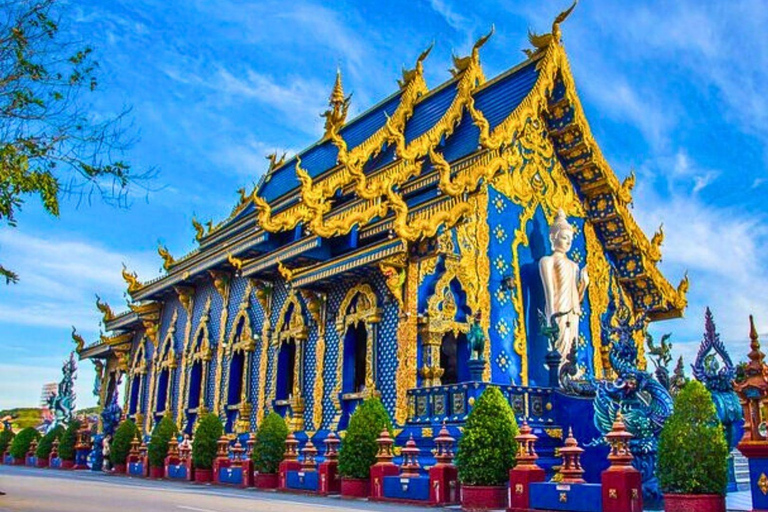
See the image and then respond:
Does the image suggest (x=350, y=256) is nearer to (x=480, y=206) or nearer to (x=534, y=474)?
(x=480, y=206)

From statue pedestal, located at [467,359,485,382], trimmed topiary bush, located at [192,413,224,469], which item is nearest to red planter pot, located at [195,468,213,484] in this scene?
trimmed topiary bush, located at [192,413,224,469]

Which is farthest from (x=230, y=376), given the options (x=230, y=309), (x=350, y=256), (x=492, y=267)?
(x=492, y=267)

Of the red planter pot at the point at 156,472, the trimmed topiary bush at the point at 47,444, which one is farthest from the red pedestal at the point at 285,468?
the trimmed topiary bush at the point at 47,444

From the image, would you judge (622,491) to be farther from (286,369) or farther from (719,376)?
(286,369)

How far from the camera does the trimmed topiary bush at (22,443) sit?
96.0 ft

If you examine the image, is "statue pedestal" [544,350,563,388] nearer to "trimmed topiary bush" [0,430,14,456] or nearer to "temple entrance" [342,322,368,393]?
"temple entrance" [342,322,368,393]

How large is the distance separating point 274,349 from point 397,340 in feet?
17.6

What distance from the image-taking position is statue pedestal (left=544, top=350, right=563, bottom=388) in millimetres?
14172

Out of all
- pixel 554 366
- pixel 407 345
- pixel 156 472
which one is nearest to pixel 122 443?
pixel 156 472

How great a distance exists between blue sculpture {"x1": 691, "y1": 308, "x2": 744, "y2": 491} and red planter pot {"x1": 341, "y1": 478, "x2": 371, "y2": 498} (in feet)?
17.3

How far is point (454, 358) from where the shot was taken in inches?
629

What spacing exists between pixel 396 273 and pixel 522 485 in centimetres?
590

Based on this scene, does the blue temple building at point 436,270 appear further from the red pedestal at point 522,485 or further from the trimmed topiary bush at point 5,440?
the trimmed topiary bush at point 5,440

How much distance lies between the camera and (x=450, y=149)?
17875 millimetres
